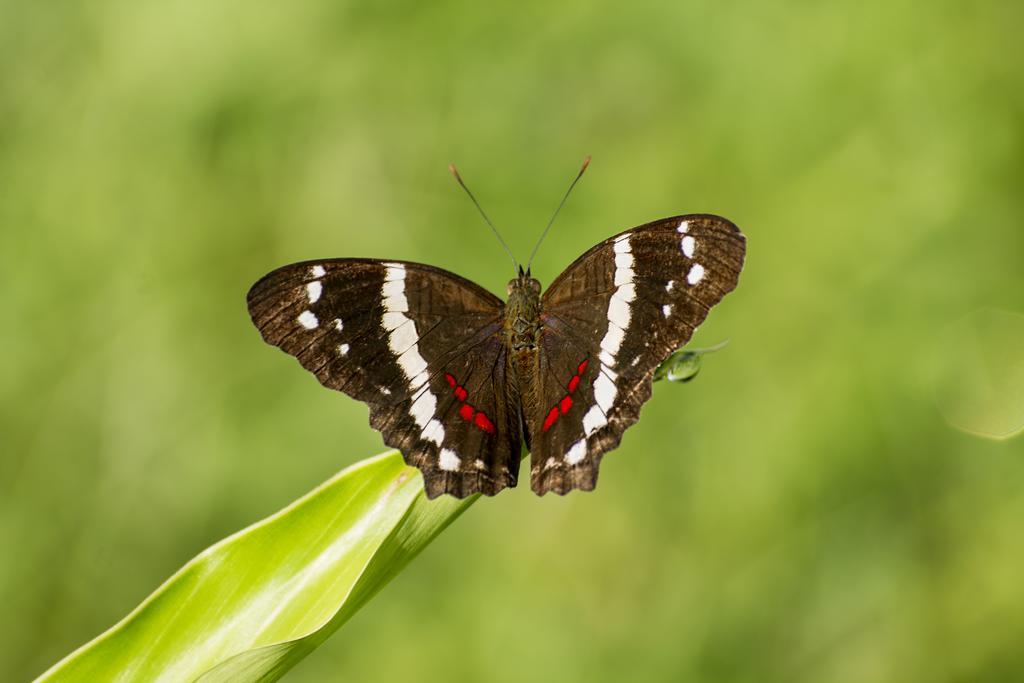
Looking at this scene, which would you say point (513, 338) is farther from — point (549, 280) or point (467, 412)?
point (549, 280)

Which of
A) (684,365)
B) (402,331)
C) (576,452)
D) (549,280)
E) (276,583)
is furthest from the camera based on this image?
(549,280)

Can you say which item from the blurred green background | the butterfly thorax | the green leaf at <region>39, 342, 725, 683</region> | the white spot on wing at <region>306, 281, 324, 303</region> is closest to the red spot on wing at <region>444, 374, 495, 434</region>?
the butterfly thorax

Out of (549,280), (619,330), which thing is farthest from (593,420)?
(549,280)

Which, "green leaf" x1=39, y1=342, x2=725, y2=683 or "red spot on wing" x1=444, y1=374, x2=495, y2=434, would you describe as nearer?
"green leaf" x1=39, y1=342, x2=725, y2=683

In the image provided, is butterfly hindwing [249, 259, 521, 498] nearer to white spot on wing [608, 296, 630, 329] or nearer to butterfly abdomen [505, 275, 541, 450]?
butterfly abdomen [505, 275, 541, 450]

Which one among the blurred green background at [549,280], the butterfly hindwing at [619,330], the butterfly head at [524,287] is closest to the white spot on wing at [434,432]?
the butterfly hindwing at [619,330]

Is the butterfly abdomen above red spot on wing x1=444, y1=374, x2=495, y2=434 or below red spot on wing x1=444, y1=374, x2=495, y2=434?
above

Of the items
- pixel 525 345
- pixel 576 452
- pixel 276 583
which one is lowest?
pixel 276 583
